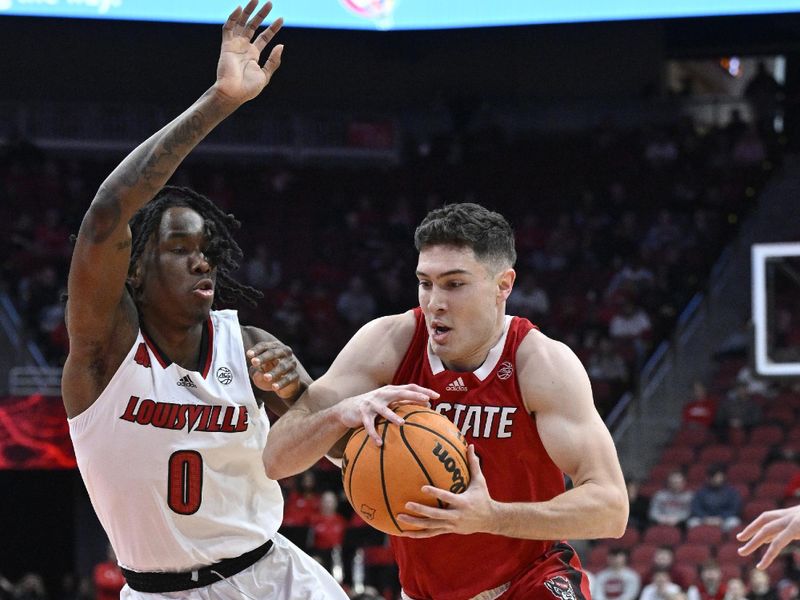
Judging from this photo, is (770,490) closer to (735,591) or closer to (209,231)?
(735,591)

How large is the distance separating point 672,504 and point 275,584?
27.0 ft

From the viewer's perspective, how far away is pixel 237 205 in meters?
17.5

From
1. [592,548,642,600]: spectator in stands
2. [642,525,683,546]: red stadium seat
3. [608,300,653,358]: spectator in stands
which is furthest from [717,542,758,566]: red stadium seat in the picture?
[608,300,653,358]: spectator in stands

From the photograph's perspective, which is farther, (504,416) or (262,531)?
(262,531)

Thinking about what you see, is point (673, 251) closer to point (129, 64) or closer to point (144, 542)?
point (129, 64)

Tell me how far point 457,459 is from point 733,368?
11.2 meters

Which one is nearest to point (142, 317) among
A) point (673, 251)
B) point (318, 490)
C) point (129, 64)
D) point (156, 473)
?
point (156, 473)

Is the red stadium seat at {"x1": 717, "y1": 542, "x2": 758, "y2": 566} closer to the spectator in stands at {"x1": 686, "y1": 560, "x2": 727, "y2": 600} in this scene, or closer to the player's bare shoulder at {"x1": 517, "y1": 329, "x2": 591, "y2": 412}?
the spectator in stands at {"x1": 686, "y1": 560, "x2": 727, "y2": 600}

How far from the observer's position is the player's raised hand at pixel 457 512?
320 centimetres

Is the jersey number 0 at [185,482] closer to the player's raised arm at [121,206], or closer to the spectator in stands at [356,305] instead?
the player's raised arm at [121,206]

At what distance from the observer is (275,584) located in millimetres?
4047

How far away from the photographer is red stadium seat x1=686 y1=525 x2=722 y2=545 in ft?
35.8

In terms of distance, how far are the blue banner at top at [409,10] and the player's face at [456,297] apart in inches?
455

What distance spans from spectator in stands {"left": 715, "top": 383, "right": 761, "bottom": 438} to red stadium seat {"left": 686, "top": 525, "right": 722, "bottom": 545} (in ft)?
5.66
